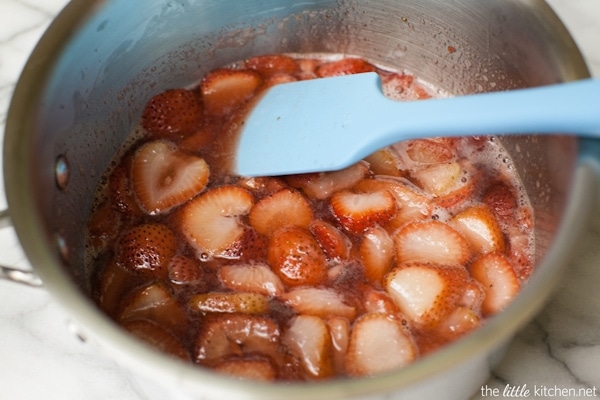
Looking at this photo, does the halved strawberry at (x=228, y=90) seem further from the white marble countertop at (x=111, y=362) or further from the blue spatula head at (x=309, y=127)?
the white marble countertop at (x=111, y=362)

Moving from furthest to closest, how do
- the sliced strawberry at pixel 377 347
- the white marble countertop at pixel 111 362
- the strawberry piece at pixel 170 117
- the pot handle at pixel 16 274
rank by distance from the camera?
the strawberry piece at pixel 170 117 → the white marble countertop at pixel 111 362 → the sliced strawberry at pixel 377 347 → the pot handle at pixel 16 274

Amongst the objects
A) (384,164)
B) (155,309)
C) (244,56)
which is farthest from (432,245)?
(244,56)

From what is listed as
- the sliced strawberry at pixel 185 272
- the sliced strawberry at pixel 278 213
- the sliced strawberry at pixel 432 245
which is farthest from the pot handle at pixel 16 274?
the sliced strawberry at pixel 432 245

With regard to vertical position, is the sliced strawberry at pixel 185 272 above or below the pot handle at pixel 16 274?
below

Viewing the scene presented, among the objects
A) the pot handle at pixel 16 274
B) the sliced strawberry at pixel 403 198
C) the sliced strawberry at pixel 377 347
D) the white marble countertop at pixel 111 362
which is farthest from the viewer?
the sliced strawberry at pixel 403 198

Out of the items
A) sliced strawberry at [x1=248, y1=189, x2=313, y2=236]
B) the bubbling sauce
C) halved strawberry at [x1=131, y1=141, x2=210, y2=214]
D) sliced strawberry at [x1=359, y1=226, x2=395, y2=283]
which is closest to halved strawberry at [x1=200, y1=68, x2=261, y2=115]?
the bubbling sauce

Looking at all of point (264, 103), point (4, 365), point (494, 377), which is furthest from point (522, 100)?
point (4, 365)
